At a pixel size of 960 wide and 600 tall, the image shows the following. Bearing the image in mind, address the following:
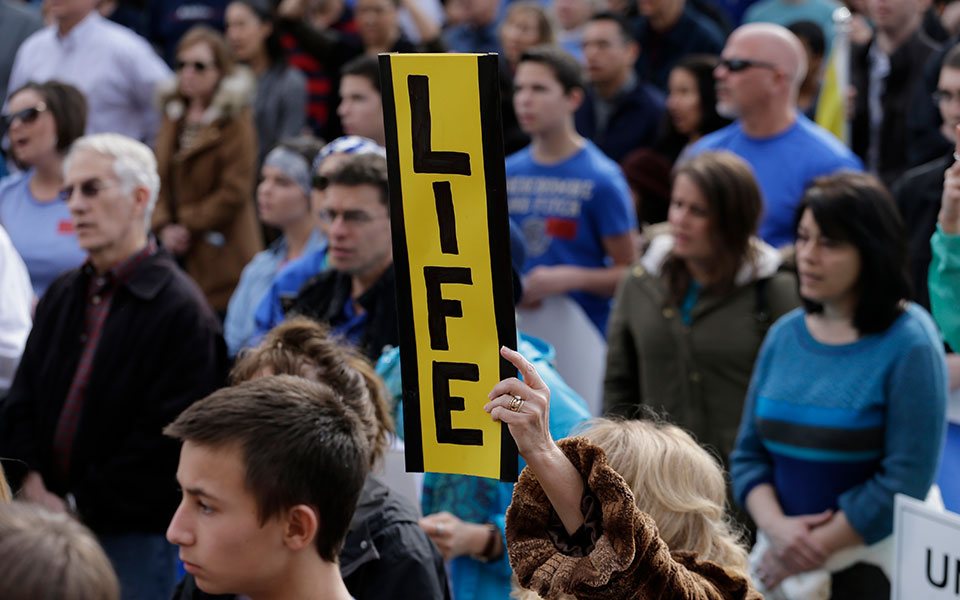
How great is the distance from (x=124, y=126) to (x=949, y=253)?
6.41 m

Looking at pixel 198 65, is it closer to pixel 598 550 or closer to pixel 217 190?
pixel 217 190

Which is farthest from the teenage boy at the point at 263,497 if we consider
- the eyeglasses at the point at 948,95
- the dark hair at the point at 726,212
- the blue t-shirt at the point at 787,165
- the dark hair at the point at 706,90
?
the dark hair at the point at 706,90

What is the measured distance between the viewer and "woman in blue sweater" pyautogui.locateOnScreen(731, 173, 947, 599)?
398 centimetres

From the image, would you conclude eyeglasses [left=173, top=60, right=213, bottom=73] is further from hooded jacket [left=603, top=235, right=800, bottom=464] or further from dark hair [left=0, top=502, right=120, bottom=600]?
dark hair [left=0, top=502, right=120, bottom=600]

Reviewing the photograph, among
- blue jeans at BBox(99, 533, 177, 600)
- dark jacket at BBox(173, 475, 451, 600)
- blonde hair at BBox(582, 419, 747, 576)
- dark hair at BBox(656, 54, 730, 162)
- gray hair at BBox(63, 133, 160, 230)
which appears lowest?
blue jeans at BBox(99, 533, 177, 600)

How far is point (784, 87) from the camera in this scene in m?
6.36

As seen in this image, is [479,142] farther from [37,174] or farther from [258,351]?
[37,174]

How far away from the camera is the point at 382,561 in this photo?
9.87 feet

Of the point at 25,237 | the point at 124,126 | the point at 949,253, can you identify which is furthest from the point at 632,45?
the point at 949,253

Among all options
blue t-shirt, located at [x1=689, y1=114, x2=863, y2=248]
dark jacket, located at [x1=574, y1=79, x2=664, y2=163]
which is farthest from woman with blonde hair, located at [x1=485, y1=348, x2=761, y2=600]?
dark jacket, located at [x1=574, y1=79, x2=664, y2=163]

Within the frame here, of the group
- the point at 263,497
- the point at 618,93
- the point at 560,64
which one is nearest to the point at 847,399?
the point at 263,497

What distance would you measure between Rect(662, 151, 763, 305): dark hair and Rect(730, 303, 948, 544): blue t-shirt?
669 millimetres

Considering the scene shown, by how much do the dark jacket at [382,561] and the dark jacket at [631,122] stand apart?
5.42m

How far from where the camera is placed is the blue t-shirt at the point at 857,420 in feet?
13.0
